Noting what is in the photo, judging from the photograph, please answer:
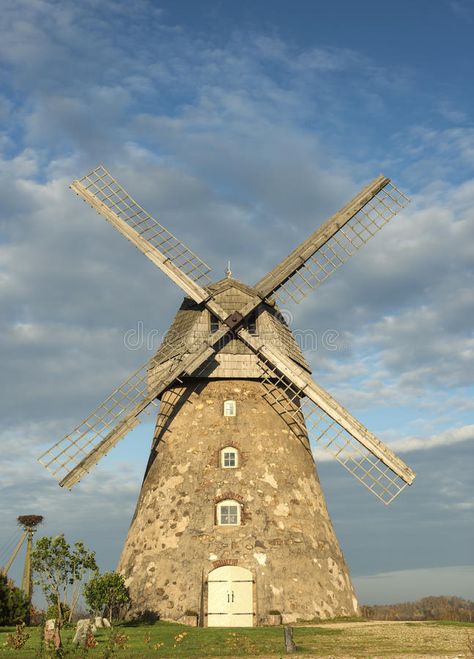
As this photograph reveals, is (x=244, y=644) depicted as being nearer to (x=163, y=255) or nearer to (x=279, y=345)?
(x=279, y=345)

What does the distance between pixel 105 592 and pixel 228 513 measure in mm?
4989

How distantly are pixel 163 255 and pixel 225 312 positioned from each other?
11.5ft

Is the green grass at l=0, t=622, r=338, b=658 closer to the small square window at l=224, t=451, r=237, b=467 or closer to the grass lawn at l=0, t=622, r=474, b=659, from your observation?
the grass lawn at l=0, t=622, r=474, b=659

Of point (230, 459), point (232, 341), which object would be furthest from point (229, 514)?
point (232, 341)

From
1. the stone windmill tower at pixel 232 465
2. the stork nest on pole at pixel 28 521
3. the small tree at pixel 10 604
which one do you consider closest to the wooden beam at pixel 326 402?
the stone windmill tower at pixel 232 465

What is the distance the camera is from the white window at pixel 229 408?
2798cm

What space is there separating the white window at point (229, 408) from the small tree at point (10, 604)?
1319 cm

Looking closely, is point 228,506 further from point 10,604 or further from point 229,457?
point 10,604

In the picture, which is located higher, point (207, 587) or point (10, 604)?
point (10, 604)

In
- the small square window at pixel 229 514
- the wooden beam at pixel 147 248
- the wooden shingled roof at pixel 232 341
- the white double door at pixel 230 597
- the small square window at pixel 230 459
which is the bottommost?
the white double door at pixel 230 597

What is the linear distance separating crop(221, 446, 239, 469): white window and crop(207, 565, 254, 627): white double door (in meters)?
3.66

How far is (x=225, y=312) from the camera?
28938mm

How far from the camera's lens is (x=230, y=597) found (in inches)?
979

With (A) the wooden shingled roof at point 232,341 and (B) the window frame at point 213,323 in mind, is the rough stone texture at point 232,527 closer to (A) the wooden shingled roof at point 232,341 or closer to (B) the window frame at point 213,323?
(A) the wooden shingled roof at point 232,341
